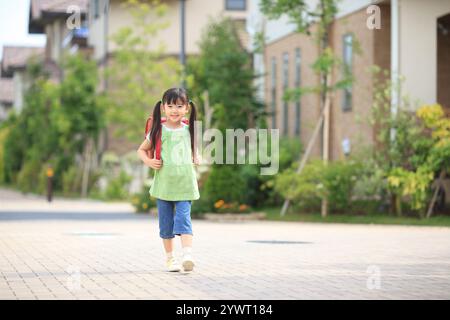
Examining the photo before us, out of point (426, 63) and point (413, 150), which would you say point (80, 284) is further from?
point (426, 63)

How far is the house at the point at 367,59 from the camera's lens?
27.3m

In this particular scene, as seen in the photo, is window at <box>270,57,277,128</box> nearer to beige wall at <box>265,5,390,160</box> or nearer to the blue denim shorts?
beige wall at <box>265,5,390,160</box>

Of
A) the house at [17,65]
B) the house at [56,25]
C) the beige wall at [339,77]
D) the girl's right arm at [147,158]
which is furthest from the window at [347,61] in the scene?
the house at [17,65]

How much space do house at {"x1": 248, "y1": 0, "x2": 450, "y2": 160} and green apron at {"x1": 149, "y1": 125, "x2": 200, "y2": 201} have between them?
536 inches

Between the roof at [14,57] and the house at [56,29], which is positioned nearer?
the house at [56,29]

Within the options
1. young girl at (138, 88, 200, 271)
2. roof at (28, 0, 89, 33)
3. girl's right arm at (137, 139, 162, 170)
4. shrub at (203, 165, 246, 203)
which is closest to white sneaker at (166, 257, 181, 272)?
young girl at (138, 88, 200, 271)

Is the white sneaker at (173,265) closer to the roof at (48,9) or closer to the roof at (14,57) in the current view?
the roof at (48,9)

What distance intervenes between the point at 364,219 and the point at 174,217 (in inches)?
497

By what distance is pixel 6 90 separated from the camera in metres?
106

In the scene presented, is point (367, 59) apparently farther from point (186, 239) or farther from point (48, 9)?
point (48, 9)

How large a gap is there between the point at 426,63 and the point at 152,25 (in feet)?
70.1

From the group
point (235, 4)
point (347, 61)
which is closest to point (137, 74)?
point (235, 4)

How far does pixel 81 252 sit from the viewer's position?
15.1 meters

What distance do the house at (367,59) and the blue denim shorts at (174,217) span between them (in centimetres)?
1356
